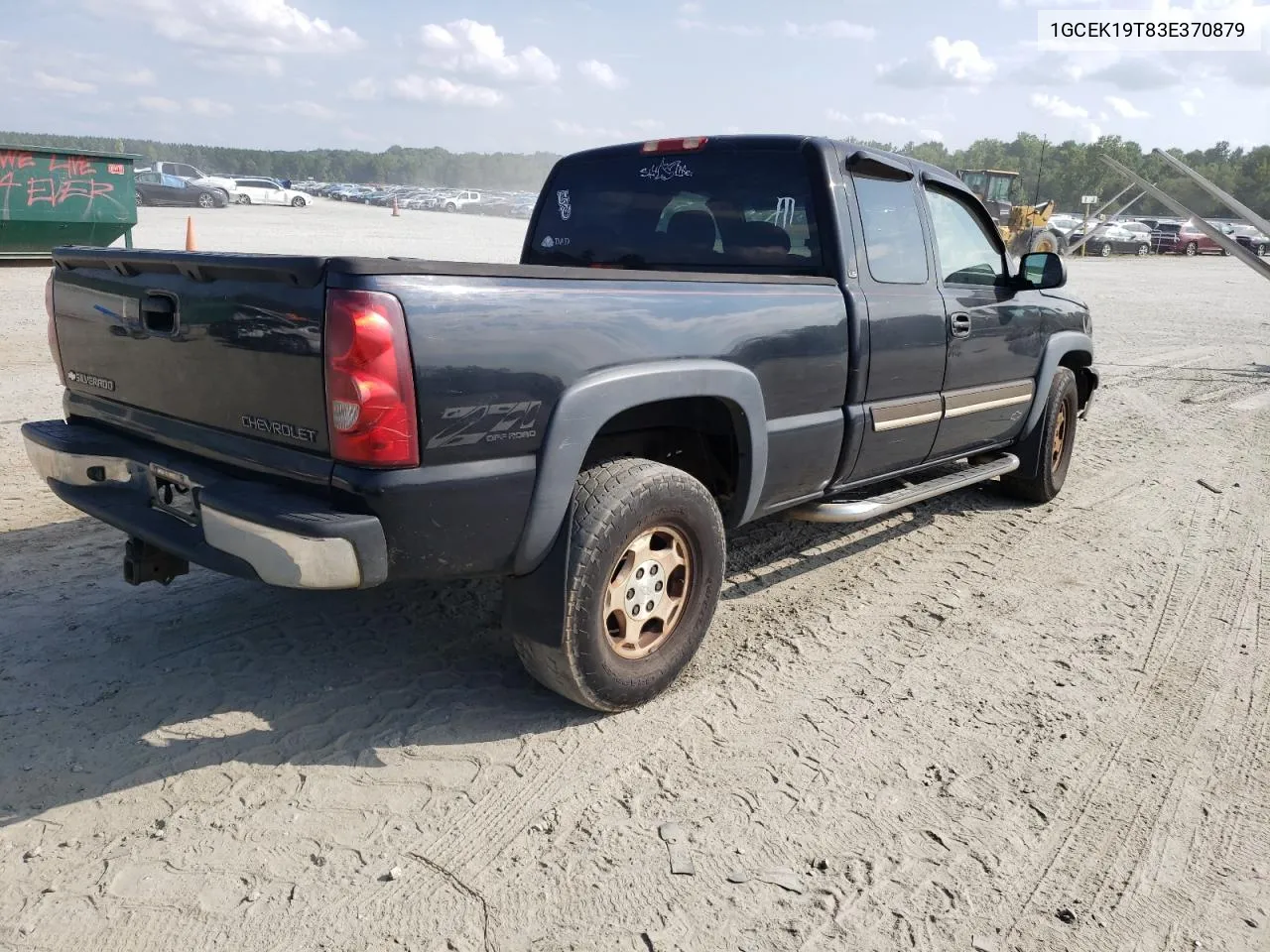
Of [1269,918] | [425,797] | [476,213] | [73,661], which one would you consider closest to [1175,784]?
[1269,918]

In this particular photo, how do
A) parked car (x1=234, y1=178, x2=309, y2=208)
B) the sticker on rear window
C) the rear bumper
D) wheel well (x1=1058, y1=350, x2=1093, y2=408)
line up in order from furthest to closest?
parked car (x1=234, y1=178, x2=309, y2=208)
wheel well (x1=1058, y1=350, x2=1093, y2=408)
the sticker on rear window
the rear bumper

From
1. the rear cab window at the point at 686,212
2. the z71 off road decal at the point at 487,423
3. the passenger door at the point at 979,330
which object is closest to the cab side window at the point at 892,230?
the passenger door at the point at 979,330

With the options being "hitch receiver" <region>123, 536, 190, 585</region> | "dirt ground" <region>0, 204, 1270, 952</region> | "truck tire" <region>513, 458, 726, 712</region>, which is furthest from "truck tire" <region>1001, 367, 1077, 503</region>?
"hitch receiver" <region>123, 536, 190, 585</region>

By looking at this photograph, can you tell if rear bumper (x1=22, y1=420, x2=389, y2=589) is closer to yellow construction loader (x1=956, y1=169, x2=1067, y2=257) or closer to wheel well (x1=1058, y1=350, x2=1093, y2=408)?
wheel well (x1=1058, y1=350, x2=1093, y2=408)

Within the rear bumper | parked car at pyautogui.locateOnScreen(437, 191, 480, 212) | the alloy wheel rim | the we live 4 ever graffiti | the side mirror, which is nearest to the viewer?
the rear bumper

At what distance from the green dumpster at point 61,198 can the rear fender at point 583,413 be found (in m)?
13.1

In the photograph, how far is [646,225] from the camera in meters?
4.46

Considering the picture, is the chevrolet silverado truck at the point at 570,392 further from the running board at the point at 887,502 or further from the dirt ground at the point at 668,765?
the dirt ground at the point at 668,765

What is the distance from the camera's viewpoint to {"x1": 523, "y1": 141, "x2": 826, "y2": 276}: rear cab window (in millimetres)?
4039

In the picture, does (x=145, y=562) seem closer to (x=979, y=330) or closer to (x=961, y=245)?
(x=979, y=330)

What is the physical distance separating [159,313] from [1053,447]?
490 centimetres

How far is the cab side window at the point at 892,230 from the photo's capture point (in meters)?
4.11

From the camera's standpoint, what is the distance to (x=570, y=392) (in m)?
2.83

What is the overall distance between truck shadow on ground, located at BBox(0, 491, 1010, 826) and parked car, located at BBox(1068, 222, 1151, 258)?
38394 millimetres
